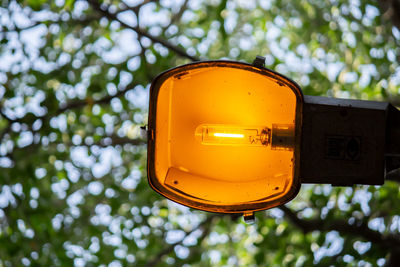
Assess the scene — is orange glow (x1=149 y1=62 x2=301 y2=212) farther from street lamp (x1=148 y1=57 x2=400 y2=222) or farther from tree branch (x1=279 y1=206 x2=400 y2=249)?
tree branch (x1=279 y1=206 x2=400 y2=249)

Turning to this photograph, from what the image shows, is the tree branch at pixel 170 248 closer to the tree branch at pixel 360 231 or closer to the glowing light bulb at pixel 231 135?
the tree branch at pixel 360 231

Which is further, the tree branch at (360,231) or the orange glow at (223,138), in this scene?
the tree branch at (360,231)

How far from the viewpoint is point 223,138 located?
152cm

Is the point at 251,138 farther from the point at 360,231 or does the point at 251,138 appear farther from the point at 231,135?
the point at 360,231

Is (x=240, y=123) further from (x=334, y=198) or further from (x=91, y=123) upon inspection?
(x=91, y=123)

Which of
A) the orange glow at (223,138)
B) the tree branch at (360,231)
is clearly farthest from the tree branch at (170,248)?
the orange glow at (223,138)

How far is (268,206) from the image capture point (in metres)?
1.43

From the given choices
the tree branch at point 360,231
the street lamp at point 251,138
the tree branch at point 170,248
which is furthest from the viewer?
the tree branch at point 170,248

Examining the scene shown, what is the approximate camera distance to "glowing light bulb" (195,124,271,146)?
4.86 ft

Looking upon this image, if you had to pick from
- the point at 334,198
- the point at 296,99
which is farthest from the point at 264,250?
the point at 296,99

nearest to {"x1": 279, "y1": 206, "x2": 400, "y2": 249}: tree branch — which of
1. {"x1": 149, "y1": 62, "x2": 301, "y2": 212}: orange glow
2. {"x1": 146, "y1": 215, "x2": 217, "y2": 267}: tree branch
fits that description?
{"x1": 146, "y1": 215, "x2": 217, "y2": 267}: tree branch

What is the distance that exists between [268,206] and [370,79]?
2.75 m

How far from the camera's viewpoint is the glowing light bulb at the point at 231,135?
148 centimetres

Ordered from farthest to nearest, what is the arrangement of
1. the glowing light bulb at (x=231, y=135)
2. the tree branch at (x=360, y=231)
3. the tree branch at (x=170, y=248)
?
the tree branch at (x=170, y=248)
the tree branch at (x=360, y=231)
the glowing light bulb at (x=231, y=135)
